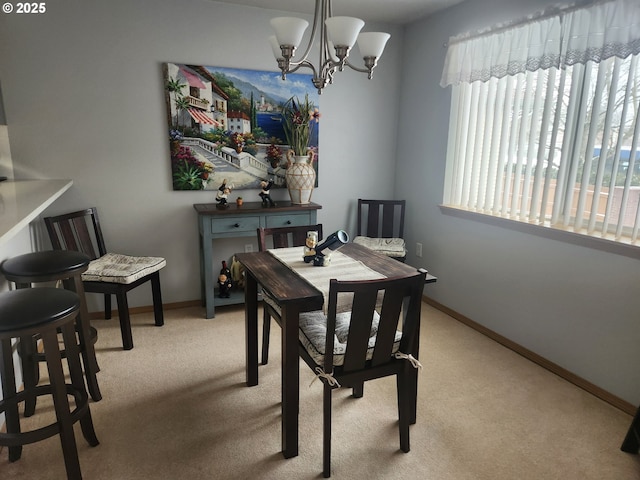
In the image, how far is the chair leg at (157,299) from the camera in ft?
9.93

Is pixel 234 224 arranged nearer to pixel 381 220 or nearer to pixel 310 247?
pixel 310 247

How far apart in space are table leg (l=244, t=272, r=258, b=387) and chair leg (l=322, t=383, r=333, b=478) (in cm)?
72

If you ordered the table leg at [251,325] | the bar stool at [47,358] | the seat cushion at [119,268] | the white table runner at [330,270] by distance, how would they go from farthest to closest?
1. the seat cushion at [119,268]
2. the table leg at [251,325]
3. the white table runner at [330,270]
4. the bar stool at [47,358]

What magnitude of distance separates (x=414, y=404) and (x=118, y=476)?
1.36 meters

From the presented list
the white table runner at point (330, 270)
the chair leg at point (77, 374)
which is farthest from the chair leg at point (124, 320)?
the white table runner at point (330, 270)

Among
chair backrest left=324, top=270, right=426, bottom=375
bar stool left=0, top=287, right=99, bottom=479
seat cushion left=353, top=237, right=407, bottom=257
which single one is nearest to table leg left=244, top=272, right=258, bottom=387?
chair backrest left=324, top=270, right=426, bottom=375

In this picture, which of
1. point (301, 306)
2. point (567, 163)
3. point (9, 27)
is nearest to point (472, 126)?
point (567, 163)

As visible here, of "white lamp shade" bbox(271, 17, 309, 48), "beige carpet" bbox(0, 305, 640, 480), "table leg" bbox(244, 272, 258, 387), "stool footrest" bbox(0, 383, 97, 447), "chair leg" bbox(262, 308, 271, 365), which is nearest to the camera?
"stool footrest" bbox(0, 383, 97, 447)

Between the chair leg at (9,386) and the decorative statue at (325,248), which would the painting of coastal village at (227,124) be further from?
the chair leg at (9,386)

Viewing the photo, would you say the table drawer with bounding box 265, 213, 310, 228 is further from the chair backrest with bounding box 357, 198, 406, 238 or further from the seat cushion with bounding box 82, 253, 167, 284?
the seat cushion with bounding box 82, 253, 167, 284

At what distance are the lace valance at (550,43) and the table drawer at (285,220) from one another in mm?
1527

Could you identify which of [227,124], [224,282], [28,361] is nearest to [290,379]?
[28,361]

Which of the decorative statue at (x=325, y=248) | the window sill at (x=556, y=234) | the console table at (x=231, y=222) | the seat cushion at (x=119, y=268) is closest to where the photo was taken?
the decorative statue at (x=325, y=248)

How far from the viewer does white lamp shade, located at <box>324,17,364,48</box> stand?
1.71 metres
